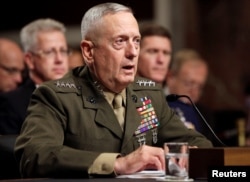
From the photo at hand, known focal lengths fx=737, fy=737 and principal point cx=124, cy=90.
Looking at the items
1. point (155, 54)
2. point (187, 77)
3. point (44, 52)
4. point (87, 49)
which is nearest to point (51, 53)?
point (44, 52)

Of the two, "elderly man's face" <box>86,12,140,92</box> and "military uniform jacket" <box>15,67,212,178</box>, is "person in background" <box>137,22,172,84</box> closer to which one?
"military uniform jacket" <box>15,67,212,178</box>

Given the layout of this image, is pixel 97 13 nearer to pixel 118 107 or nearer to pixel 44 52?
pixel 118 107

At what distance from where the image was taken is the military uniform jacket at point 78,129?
290 cm

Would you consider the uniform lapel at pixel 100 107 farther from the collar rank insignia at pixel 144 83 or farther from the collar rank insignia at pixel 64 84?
the collar rank insignia at pixel 144 83

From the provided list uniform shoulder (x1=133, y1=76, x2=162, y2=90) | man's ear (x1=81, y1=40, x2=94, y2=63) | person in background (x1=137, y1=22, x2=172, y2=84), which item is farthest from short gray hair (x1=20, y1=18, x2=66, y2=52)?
man's ear (x1=81, y1=40, x2=94, y2=63)

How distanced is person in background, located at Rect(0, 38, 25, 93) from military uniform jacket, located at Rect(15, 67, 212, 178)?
2.34 metres

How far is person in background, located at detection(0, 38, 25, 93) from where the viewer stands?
18.7 ft

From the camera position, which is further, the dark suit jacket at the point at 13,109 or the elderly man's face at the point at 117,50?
the dark suit jacket at the point at 13,109

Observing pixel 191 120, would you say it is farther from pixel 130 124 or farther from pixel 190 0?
pixel 190 0

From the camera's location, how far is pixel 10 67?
5.72 meters

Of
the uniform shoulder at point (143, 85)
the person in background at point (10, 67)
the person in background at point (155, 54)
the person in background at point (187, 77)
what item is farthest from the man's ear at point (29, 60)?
the uniform shoulder at point (143, 85)

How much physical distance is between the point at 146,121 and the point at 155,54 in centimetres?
181

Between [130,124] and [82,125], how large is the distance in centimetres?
23

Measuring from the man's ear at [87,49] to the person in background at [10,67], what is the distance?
7.92ft
